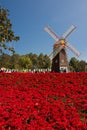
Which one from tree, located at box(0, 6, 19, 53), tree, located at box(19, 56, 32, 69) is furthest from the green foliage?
tree, located at box(0, 6, 19, 53)

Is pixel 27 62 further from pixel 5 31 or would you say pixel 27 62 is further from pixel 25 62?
pixel 5 31

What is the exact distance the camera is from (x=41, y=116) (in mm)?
8836

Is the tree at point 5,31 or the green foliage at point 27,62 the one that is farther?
the green foliage at point 27,62

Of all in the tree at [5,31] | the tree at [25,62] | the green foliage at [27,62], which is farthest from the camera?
the tree at [25,62]

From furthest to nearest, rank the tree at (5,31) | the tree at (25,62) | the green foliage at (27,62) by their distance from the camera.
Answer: the tree at (25,62), the green foliage at (27,62), the tree at (5,31)

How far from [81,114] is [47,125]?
9.14ft

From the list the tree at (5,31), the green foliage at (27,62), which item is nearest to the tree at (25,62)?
the green foliage at (27,62)

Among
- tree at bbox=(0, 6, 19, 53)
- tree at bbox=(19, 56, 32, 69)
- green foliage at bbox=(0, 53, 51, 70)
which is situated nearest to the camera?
tree at bbox=(0, 6, 19, 53)

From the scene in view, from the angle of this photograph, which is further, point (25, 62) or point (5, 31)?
point (25, 62)

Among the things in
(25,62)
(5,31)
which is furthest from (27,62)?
(5,31)

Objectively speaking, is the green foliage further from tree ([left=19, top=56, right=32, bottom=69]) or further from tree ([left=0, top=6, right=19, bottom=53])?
tree ([left=0, top=6, right=19, bottom=53])

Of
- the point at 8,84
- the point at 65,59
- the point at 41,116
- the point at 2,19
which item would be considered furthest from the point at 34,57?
the point at 41,116

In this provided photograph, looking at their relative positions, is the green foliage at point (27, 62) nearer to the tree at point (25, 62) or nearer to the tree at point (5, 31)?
the tree at point (25, 62)

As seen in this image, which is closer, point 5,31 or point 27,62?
point 5,31
